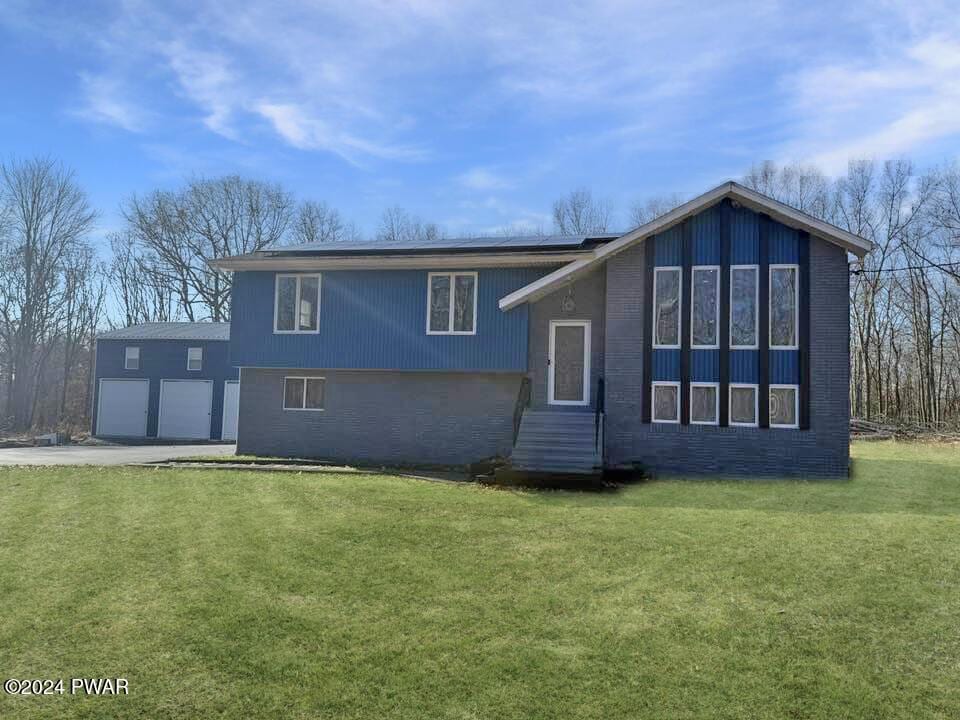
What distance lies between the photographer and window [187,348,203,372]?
3125 cm

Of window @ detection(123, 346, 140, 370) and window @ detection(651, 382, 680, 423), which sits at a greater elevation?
window @ detection(123, 346, 140, 370)

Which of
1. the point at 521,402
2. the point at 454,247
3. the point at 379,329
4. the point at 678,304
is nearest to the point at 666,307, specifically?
the point at 678,304

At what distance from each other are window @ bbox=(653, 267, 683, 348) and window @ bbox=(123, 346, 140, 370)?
24814mm

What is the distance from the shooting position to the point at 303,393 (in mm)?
19141

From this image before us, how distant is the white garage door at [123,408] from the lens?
31734 millimetres

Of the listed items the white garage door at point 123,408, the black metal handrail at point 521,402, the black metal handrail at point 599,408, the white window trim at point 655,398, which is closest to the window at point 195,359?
the white garage door at point 123,408

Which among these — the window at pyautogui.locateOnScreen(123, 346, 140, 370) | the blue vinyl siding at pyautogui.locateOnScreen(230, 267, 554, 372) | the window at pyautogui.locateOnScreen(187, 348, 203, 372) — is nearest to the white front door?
the blue vinyl siding at pyautogui.locateOnScreen(230, 267, 554, 372)

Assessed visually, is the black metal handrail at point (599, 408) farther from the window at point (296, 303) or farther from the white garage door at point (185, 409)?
the white garage door at point (185, 409)

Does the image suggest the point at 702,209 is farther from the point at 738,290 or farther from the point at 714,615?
the point at 714,615

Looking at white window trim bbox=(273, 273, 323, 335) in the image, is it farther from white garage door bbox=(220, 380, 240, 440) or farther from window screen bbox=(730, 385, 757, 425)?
white garage door bbox=(220, 380, 240, 440)

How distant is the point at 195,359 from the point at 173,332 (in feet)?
7.81

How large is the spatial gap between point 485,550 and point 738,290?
957cm

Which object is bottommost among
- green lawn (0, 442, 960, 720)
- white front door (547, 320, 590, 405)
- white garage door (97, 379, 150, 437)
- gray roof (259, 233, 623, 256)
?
green lawn (0, 442, 960, 720)

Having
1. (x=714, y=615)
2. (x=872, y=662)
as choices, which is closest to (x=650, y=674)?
(x=714, y=615)
